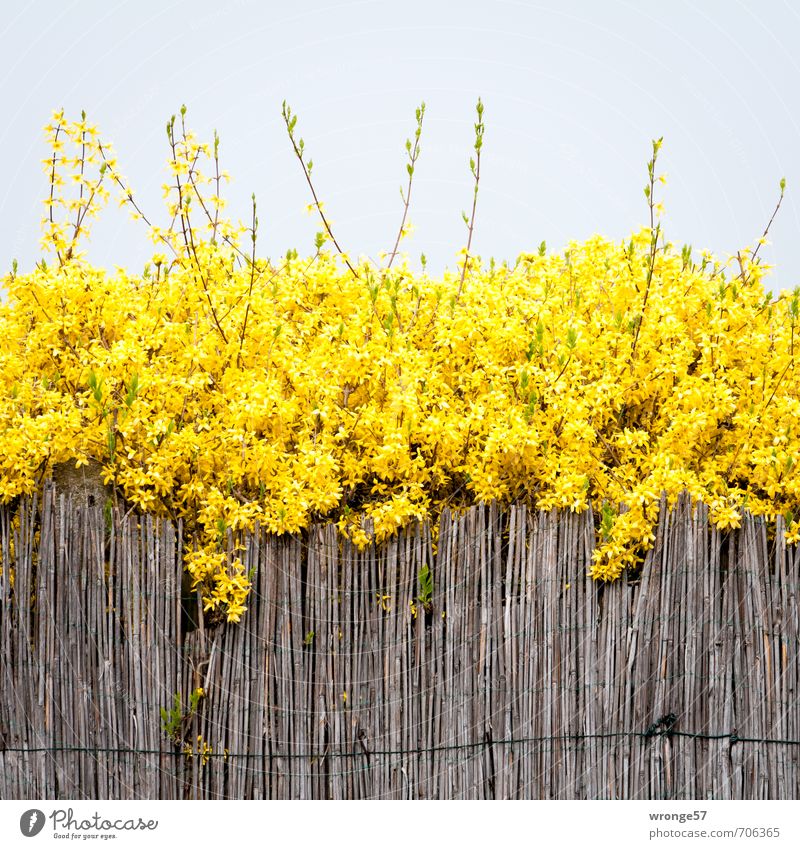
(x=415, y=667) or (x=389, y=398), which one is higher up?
(x=389, y=398)

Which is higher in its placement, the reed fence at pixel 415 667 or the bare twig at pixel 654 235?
the bare twig at pixel 654 235

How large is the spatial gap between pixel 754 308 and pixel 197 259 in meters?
2.74

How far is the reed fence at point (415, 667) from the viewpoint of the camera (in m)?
5.15

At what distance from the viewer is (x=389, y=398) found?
5.26 m

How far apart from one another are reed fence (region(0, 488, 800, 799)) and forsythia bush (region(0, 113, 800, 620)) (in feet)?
0.53

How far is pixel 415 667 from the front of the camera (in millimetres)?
5219

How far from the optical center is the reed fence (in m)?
5.15

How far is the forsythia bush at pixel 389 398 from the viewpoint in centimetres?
505

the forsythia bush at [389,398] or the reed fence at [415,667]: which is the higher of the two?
the forsythia bush at [389,398]

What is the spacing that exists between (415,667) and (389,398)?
4.11 feet

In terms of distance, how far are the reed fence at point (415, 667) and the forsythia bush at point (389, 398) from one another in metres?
0.16

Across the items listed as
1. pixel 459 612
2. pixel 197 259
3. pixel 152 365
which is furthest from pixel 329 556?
pixel 197 259

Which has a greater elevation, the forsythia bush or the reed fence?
the forsythia bush
